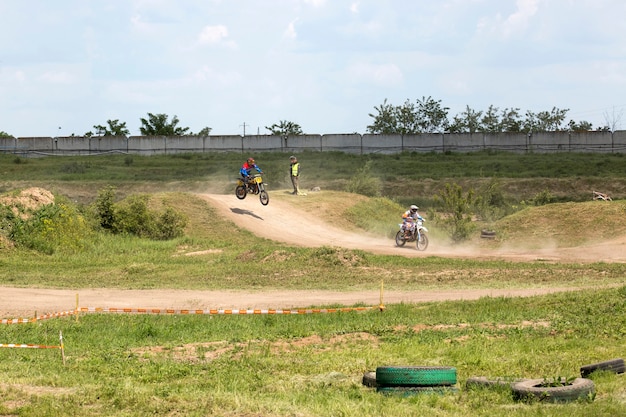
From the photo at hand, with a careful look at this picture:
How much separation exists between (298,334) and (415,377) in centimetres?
567

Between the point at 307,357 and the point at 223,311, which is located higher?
the point at 307,357

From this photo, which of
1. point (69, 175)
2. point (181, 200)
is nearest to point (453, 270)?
point (181, 200)

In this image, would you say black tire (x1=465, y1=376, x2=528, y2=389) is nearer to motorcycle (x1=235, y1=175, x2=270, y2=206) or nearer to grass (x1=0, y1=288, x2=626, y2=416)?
grass (x1=0, y1=288, x2=626, y2=416)

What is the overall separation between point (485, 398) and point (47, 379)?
244 inches

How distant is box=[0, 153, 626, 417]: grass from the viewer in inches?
446

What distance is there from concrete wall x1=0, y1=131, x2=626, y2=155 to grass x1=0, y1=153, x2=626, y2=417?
125ft

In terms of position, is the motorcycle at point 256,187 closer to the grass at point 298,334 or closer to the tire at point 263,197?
the tire at point 263,197

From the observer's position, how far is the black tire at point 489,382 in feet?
38.5

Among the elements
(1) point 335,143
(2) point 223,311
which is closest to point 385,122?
(1) point 335,143

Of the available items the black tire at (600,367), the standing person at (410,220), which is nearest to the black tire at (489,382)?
the black tire at (600,367)

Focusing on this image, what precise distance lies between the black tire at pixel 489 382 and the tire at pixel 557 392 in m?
0.31

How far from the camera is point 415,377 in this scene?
11695mm

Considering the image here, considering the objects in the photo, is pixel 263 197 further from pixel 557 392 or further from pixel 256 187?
pixel 557 392

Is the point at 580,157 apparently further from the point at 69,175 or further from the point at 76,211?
the point at 76,211
